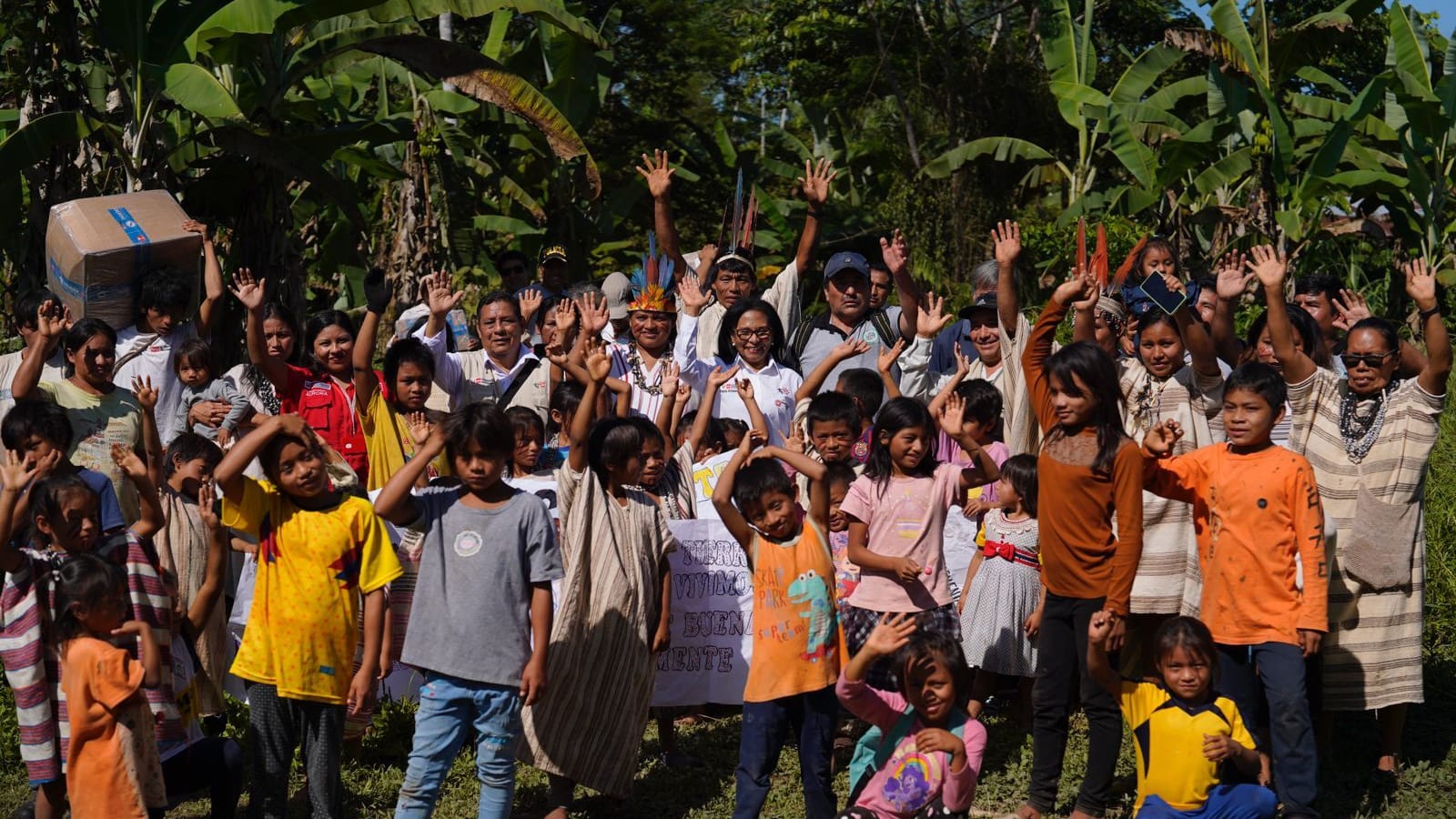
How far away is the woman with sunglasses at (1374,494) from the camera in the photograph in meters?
5.83

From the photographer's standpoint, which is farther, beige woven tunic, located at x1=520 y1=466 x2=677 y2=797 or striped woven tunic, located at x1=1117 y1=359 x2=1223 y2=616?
striped woven tunic, located at x1=1117 y1=359 x2=1223 y2=616

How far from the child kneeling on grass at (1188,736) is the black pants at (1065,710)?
286mm

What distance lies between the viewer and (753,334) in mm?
7141

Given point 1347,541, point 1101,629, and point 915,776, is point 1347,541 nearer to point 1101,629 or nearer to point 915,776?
point 1101,629

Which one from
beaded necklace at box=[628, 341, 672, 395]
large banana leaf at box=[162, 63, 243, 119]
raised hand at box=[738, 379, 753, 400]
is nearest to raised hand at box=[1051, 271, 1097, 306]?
raised hand at box=[738, 379, 753, 400]

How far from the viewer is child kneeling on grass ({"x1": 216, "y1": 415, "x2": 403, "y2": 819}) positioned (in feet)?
16.6

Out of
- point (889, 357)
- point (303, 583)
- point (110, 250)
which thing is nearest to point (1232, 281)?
point (889, 357)

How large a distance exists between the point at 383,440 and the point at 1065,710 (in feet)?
10.6

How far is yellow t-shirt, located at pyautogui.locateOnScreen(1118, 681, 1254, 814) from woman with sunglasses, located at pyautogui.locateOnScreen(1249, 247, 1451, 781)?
1.27 metres

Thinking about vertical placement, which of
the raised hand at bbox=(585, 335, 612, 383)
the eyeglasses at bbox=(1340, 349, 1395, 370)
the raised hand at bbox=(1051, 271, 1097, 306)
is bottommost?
the raised hand at bbox=(585, 335, 612, 383)

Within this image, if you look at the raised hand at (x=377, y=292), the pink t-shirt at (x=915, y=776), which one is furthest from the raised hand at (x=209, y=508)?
the pink t-shirt at (x=915, y=776)

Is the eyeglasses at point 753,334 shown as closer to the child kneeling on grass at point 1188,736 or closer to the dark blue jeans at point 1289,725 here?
the child kneeling on grass at point 1188,736

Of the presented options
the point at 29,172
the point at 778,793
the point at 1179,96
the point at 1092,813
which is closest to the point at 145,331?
the point at 29,172

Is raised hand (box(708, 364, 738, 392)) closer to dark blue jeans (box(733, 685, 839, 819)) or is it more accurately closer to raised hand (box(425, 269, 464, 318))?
raised hand (box(425, 269, 464, 318))
